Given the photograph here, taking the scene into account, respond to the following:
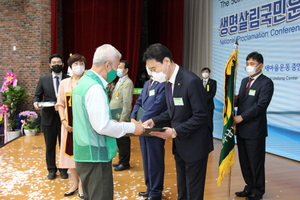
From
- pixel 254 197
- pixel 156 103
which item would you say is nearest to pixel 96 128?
pixel 156 103

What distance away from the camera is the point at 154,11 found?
385 inches

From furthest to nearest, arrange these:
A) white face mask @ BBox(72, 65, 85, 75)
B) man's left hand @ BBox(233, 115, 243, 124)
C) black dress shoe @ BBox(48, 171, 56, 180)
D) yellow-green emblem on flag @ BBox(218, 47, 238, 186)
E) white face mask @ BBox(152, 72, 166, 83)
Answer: black dress shoe @ BBox(48, 171, 56, 180) → white face mask @ BBox(72, 65, 85, 75) → man's left hand @ BBox(233, 115, 243, 124) → yellow-green emblem on flag @ BBox(218, 47, 238, 186) → white face mask @ BBox(152, 72, 166, 83)

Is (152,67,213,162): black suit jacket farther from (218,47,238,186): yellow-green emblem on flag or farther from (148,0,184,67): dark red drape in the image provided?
(148,0,184,67): dark red drape

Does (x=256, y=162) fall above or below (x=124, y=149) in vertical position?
above

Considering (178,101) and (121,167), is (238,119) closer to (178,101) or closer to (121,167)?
(178,101)

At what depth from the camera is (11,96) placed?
7.85m

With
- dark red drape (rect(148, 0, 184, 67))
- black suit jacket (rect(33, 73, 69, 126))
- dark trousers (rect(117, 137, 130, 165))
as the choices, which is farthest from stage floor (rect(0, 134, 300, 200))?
dark red drape (rect(148, 0, 184, 67))

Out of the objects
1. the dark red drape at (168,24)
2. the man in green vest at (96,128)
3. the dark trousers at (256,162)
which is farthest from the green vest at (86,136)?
the dark red drape at (168,24)

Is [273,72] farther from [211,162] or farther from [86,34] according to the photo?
[86,34]

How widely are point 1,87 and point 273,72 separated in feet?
23.2

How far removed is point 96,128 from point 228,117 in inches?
69.8

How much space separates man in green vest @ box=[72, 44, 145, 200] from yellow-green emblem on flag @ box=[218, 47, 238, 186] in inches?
57.6

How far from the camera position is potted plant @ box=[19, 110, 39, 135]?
754 centimetres

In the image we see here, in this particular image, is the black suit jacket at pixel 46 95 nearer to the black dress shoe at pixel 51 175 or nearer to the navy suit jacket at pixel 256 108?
the black dress shoe at pixel 51 175
